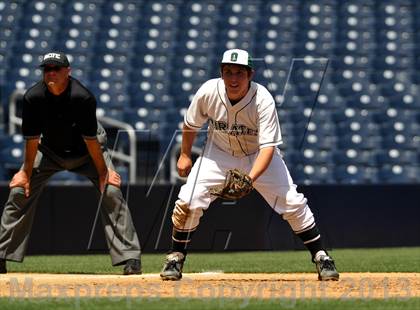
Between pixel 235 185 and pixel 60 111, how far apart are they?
1599 millimetres

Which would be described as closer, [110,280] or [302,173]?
[110,280]

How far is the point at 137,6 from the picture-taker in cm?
1587

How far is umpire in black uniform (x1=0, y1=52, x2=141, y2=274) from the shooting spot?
691 centimetres

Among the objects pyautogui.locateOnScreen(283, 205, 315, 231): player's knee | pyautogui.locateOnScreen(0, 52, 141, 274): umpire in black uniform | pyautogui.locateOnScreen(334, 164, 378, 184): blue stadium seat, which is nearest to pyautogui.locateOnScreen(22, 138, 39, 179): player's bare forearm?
pyautogui.locateOnScreen(0, 52, 141, 274): umpire in black uniform

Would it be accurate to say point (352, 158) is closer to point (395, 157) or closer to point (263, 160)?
point (395, 157)

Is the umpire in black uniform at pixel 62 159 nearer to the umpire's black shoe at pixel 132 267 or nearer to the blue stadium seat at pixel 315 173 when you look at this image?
the umpire's black shoe at pixel 132 267

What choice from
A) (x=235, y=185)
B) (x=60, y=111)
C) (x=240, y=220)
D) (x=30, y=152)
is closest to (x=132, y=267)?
(x=30, y=152)

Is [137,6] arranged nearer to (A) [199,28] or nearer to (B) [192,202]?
(A) [199,28]

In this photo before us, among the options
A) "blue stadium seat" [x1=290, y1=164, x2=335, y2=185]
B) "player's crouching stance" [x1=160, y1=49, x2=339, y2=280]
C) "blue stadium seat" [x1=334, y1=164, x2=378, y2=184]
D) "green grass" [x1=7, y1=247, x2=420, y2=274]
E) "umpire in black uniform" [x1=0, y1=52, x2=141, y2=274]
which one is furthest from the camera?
"blue stadium seat" [x1=334, y1=164, x2=378, y2=184]

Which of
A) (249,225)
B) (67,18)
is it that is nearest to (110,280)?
(249,225)

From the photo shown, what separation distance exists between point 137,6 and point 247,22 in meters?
1.88

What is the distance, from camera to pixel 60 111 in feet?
22.9

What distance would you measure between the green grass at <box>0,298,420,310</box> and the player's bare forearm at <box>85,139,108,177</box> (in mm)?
2063

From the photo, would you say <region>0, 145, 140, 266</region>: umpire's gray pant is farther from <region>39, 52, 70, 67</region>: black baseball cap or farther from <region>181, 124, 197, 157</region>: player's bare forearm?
<region>181, 124, 197, 157</region>: player's bare forearm
